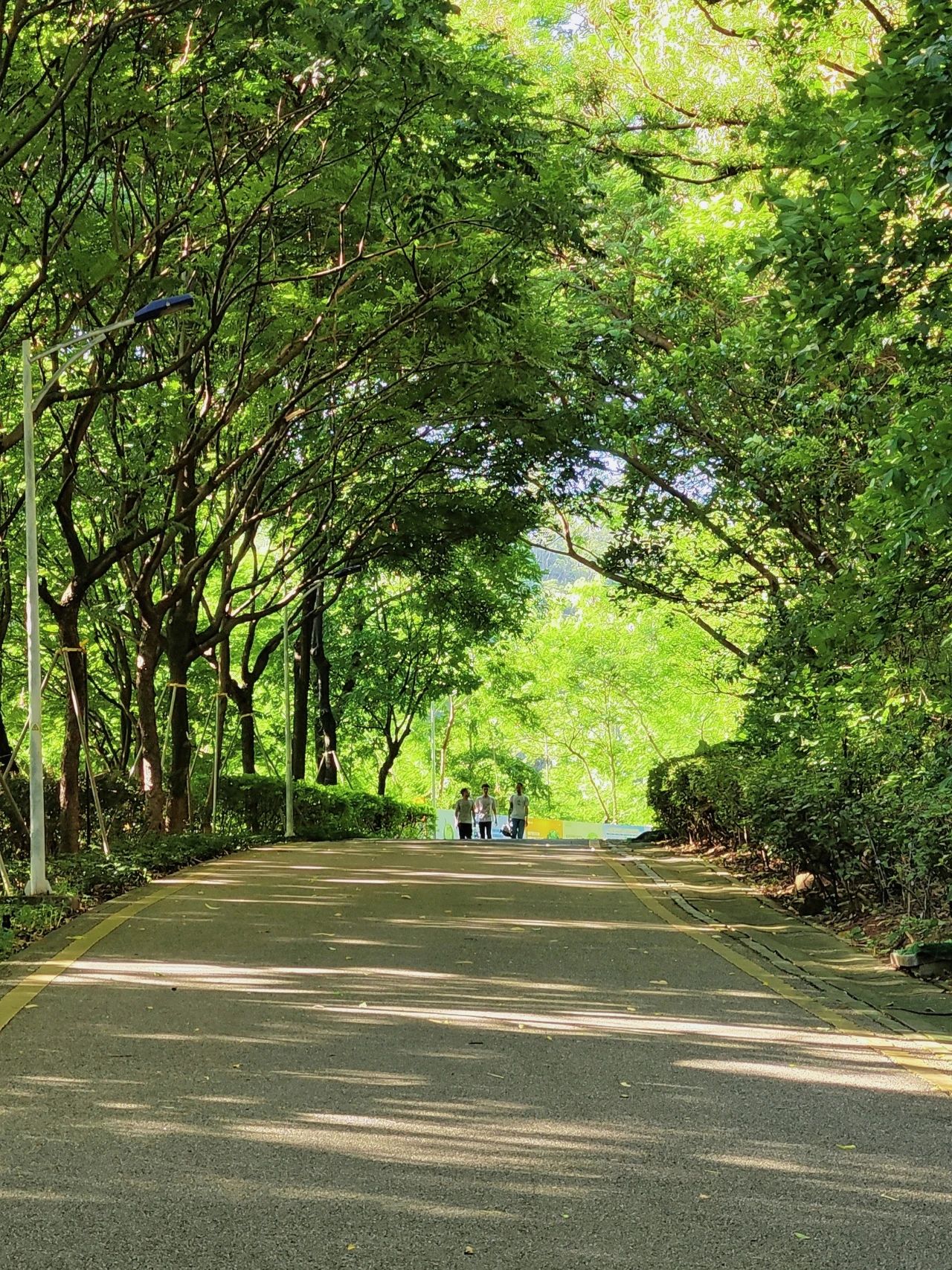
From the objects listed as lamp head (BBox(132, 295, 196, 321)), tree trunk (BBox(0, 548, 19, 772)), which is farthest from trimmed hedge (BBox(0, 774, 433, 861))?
lamp head (BBox(132, 295, 196, 321))

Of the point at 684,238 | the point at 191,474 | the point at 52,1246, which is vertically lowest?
the point at 52,1246

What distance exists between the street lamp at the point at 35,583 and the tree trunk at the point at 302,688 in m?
18.2

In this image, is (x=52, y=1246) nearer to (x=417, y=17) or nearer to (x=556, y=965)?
(x=556, y=965)

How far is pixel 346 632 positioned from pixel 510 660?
1383 cm

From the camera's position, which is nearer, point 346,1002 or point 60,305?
point 346,1002

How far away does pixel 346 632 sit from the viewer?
3997 cm

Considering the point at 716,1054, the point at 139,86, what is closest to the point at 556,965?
the point at 716,1054

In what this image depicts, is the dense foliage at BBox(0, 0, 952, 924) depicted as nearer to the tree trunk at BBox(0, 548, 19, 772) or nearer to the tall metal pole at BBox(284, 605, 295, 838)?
the tree trunk at BBox(0, 548, 19, 772)

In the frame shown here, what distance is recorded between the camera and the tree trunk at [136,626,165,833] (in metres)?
20.2

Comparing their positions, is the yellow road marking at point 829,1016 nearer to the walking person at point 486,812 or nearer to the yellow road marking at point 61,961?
the yellow road marking at point 61,961

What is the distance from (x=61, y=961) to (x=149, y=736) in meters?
10.8

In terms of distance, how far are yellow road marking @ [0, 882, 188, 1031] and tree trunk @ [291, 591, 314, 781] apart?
62.0ft

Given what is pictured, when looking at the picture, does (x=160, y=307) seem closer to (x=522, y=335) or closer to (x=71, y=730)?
(x=522, y=335)

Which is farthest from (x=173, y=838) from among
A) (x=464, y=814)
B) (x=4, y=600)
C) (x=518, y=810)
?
(x=464, y=814)
